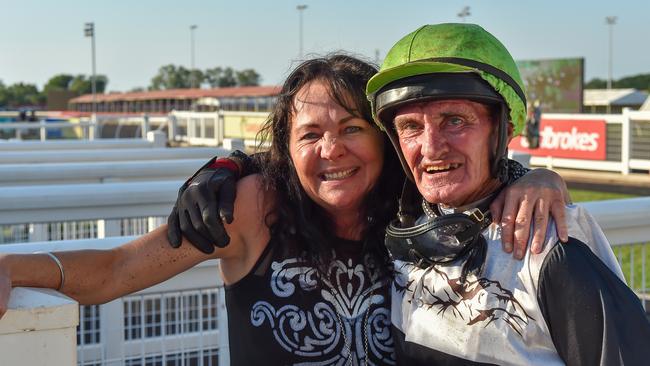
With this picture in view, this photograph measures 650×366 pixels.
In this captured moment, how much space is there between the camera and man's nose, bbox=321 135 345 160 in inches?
91.0

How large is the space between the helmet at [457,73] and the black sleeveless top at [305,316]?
22.0 inches

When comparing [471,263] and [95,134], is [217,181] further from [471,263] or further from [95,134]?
[95,134]

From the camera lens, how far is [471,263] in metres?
1.87

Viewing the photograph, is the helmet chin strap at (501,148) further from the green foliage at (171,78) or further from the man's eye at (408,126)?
the green foliage at (171,78)

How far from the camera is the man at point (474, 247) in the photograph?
166 cm

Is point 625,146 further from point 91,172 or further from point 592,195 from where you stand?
point 91,172

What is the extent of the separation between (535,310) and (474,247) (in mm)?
219

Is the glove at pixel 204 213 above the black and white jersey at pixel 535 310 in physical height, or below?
above

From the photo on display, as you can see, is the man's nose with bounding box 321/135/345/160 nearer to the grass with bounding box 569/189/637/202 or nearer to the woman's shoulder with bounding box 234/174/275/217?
the woman's shoulder with bounding box 234/174/275/217

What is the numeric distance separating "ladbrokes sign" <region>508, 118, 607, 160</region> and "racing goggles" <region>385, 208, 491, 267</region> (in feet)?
63.1

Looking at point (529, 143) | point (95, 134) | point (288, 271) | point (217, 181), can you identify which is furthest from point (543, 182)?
point (529, 143)

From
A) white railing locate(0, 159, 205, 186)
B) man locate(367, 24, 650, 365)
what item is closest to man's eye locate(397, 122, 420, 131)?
man locate(367, 24, 650, 365)

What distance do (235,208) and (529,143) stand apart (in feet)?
67.3

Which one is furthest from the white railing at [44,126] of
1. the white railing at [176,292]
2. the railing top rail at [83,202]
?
the white railing at [176,292]
